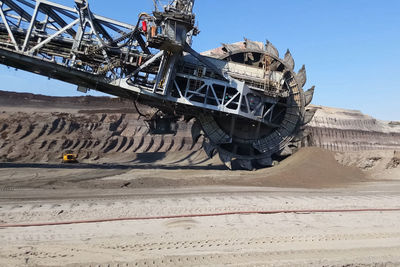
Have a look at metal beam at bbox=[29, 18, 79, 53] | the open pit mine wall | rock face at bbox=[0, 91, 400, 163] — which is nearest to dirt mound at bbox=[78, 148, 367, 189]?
rock face at bbox=[0, 91, 400, 163]

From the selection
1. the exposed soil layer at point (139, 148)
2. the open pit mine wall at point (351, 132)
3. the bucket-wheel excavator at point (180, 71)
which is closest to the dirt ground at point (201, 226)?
the exposed soil layer at point (139, 148)

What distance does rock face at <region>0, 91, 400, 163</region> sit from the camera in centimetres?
3231

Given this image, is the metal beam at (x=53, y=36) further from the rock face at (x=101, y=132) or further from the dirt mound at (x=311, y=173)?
the dirt mound at (x=311, y=173)

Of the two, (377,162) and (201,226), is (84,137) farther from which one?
(201,226)

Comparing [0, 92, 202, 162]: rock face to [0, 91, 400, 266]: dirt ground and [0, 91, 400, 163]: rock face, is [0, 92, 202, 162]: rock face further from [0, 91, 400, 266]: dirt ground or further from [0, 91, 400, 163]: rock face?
[0, 91, 400, 266]: dirt ground

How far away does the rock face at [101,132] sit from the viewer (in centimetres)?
3231

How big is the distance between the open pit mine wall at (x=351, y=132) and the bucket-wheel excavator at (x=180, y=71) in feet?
74.8

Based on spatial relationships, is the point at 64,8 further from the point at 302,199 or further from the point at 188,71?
the point at 302,199

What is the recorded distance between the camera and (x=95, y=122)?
126 ft

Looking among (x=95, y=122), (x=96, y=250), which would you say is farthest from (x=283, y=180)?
(x=95, y=122)

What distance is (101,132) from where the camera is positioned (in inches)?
1455

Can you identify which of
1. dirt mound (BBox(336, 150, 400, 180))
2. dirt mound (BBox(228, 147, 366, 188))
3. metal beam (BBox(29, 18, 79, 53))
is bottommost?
dirt mound (BBox(228, 147, 366, 188))

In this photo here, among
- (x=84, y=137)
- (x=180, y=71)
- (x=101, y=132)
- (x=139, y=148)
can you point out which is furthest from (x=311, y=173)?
(x=101, y=132)

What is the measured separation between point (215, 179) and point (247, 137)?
233 inches
